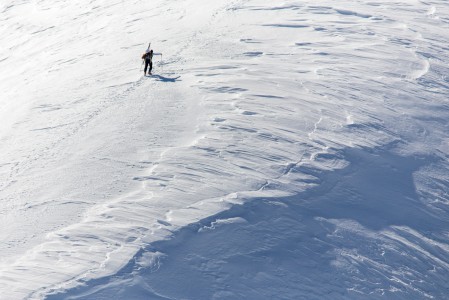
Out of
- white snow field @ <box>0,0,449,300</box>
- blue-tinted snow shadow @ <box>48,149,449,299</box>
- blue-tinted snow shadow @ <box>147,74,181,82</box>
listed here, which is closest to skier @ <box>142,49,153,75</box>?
blue-tinted snow shadow @ <box>147,74,181,82</box>

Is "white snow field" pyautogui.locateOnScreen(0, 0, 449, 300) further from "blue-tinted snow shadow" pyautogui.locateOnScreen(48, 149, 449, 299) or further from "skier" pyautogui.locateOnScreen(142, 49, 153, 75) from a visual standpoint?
"skier" pyautogui.locateOnScreen(142, 49, 153, 75)

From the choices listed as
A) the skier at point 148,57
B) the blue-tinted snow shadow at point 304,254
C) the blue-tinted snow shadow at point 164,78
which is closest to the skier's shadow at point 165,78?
the blue-tinted snow shadow at point 164,78

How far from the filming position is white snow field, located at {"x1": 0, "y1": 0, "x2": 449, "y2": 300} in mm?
10977

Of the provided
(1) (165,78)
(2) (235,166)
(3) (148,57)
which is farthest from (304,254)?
(3) (148,57)

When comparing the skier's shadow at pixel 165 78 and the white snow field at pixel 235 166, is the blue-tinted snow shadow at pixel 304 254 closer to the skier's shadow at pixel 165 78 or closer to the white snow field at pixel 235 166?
the white snow field at pixel 235 166

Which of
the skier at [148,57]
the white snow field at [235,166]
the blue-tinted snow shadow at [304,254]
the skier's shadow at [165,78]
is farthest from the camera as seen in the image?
the skier at [148,57]

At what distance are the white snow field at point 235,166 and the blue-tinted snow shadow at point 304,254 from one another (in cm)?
3

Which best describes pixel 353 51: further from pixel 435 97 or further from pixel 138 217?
pixel 138 217

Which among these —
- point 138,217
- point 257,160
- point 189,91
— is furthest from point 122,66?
point 138,217

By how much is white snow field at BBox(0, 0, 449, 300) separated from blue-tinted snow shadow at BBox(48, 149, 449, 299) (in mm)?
35

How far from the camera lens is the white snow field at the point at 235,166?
11.0m

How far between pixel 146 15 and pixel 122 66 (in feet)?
25.8

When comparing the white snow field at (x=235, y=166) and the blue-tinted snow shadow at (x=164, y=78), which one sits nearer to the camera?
the white snow field at (x=235, y=166)

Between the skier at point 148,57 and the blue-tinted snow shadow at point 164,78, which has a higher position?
the skier at point 148,57
